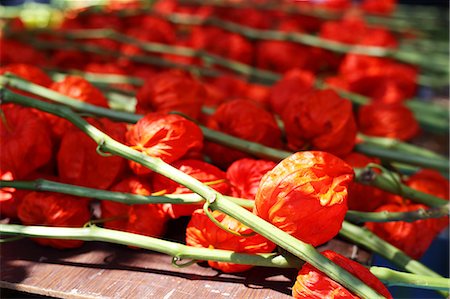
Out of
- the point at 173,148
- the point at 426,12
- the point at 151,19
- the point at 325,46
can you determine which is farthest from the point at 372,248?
the point at 426,12

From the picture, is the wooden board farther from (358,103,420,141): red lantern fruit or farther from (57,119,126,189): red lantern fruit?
(358,103,420,141): red lantern fruit

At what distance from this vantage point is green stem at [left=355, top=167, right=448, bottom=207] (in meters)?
1.65

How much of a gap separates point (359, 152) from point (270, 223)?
0.75 meters

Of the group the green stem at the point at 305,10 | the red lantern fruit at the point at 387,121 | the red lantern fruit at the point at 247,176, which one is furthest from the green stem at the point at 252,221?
the green stem at the point at 305,10

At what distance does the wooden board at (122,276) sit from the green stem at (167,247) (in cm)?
10

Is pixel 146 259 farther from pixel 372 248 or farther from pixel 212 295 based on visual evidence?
pixel 372 248

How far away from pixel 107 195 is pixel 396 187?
957 mm

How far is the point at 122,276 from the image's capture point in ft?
4.80

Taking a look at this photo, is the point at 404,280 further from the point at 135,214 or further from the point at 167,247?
the point at 135,214

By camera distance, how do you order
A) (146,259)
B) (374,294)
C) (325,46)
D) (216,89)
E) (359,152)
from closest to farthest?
(374,294)
(146,259)
(359,152)
(216,89)
(325,46)

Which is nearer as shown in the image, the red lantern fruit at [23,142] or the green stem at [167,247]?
the green stem at [167,247]

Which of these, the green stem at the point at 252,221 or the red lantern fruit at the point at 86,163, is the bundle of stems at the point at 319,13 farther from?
the green stem at the point at 252,221

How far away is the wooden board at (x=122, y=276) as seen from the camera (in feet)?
4.54

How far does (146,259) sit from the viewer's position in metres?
1.55
